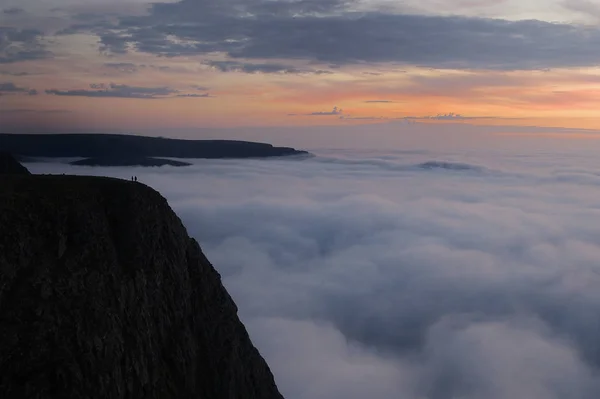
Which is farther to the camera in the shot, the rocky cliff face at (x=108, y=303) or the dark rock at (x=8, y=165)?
the dark rock at (x=8, y=165)

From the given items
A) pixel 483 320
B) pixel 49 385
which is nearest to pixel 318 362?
pixel 483 320

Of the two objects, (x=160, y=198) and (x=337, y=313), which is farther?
(x=337, y=313)

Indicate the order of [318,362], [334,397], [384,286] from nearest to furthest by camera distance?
[334,397] → [318,362] → [384,286]

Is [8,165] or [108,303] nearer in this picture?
[108,303]

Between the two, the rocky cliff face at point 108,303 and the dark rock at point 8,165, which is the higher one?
the dark rock at point 8,165

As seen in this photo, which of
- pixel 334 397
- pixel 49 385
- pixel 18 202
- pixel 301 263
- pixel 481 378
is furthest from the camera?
pixel 301 263

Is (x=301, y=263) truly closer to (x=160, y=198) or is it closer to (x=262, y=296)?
(x=262, y=296)

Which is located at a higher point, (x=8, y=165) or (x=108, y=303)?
(x=8, y=165)

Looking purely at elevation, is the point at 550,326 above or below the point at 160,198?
below
